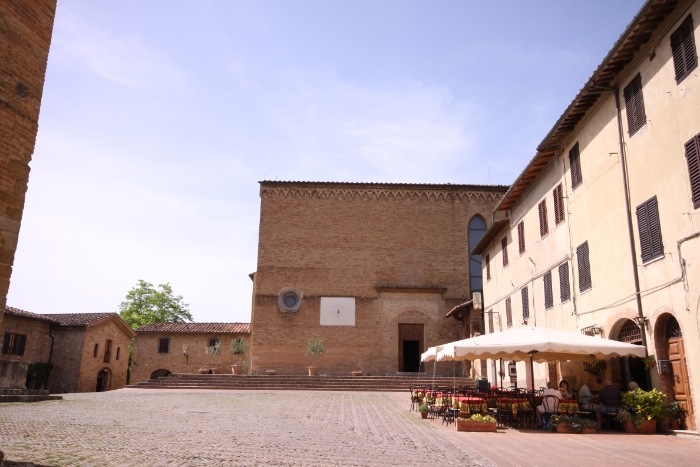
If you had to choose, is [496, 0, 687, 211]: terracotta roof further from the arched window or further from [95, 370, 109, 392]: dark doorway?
[95, 370, 109, 392]: dark doorway

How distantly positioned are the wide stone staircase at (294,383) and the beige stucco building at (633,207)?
976 cm

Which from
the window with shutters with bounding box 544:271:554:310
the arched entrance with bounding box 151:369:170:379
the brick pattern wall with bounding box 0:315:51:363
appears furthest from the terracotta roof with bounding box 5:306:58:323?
the window with shutters with bounding box 544:271:554:310

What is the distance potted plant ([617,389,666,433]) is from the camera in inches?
434

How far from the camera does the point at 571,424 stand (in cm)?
1149

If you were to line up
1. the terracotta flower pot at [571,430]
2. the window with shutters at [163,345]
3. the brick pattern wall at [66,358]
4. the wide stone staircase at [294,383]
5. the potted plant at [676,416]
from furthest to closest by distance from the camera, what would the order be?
1. the window with shutters at [163,345]
2. the brick pattern wall at [66,358]
3. the wide stone staircase at [294,383]
4. the terracotta flower pot at [571,430]
5. the potted plant at [676,416]

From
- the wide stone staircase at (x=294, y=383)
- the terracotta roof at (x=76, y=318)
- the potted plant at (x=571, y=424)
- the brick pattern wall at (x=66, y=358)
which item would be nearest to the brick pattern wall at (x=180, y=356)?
the terracotta roof at (x=76, y=318)

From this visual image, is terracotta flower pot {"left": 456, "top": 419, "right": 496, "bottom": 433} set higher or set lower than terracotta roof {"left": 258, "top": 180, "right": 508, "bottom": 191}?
lower

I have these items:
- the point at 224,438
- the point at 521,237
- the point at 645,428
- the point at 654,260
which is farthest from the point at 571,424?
the point at 521,237

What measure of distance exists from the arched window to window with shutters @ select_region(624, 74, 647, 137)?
71.4ft

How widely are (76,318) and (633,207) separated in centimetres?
3396

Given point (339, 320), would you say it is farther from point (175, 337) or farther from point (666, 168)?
point (666, 168)

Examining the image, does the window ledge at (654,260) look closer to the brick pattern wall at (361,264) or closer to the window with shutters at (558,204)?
the window with shutters at (558,204)

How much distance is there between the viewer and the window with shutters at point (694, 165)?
1034cm

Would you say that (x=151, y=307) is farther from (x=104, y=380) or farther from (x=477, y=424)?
(x=477, y=424)
